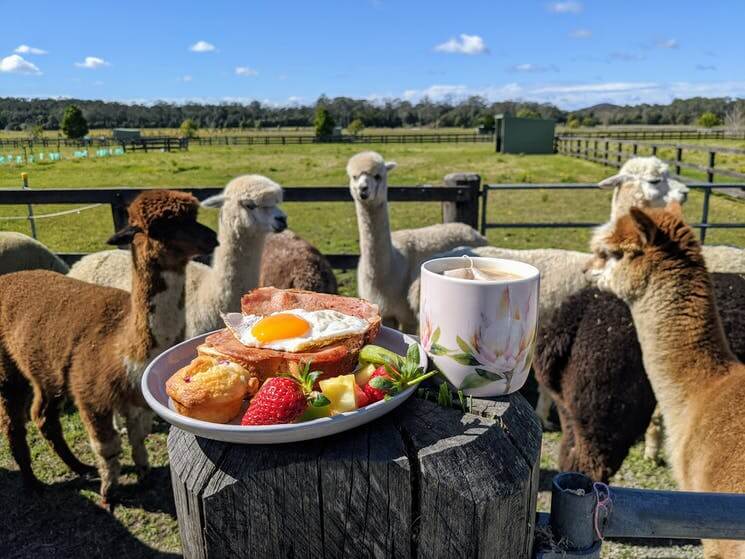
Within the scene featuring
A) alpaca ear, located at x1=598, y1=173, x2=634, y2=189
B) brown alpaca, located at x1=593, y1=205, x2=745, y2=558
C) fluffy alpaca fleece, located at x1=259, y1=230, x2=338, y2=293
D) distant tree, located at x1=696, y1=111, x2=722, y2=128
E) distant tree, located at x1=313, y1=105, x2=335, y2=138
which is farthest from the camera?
distant tree, located at x1=313, y1=105, x2=335, y2=138

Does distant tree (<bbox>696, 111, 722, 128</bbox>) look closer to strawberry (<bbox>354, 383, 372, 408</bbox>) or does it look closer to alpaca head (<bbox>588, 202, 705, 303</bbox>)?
alpaca head (<bbox>588, 202, 705, 303</bbox>)

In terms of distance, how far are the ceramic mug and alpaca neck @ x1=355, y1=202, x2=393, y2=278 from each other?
4.01m

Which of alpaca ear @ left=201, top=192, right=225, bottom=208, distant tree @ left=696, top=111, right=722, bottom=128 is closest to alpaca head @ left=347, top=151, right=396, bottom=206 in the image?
alpaca ear @ left=201, top=192, right=225, bottom=208

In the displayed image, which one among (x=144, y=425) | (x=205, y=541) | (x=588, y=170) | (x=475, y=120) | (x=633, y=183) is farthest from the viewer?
(x=475, y=120)

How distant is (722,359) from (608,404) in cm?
78

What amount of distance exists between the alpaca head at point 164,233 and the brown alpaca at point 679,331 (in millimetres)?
2238

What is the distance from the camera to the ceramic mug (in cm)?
107

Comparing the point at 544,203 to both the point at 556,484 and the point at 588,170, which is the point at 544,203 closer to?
the point at 588,170

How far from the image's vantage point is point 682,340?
8.52 ft

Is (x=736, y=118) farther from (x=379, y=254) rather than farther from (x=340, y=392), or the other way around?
(x=340, y=392)

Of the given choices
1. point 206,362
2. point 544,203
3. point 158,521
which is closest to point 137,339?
point 158,521

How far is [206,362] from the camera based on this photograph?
44.7 inches

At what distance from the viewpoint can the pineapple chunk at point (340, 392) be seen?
1020 mm

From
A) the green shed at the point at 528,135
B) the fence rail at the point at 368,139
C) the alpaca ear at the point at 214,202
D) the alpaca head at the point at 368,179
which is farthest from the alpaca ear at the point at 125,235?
the fence rail at the point at 368,139
